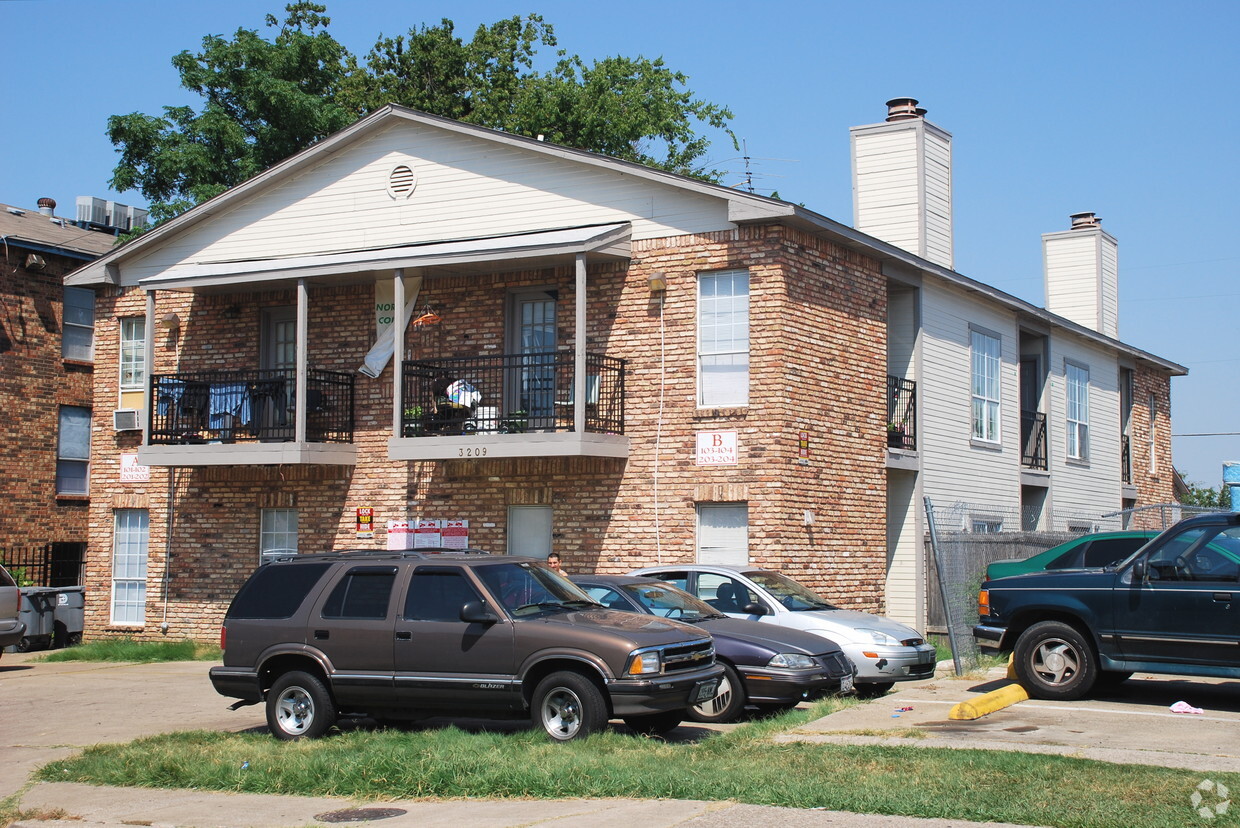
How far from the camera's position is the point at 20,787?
1065 cm

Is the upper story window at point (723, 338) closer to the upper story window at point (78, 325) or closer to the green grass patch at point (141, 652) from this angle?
the green grass patch at point (141, 652)

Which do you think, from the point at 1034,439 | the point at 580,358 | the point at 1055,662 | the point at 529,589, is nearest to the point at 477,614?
the point at 529,589

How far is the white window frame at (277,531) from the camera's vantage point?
22.8 metres

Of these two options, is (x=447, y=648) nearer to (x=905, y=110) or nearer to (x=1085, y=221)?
(x=905, y=110)

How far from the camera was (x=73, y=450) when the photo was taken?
1179 inches

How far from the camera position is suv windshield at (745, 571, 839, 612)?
15.3m

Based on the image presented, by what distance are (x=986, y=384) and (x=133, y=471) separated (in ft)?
50.2

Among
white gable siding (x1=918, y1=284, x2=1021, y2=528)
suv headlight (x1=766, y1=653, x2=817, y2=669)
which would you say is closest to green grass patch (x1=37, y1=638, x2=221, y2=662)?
suv headlight (x1=766, y1=653, x2=817, y2=669)

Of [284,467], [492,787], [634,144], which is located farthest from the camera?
[634,144]

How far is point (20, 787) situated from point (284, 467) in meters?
12.0

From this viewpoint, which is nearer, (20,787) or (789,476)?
(20,787)

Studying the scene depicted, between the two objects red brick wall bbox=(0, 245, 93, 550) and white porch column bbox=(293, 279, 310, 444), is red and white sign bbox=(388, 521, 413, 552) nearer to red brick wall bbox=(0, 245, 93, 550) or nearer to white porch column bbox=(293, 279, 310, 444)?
white porch column bbox=(293, 279, 310, 444)

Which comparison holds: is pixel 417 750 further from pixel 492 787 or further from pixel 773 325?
pixel 773 325

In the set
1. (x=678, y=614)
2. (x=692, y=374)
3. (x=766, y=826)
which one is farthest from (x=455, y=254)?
(x=766, y=826)
